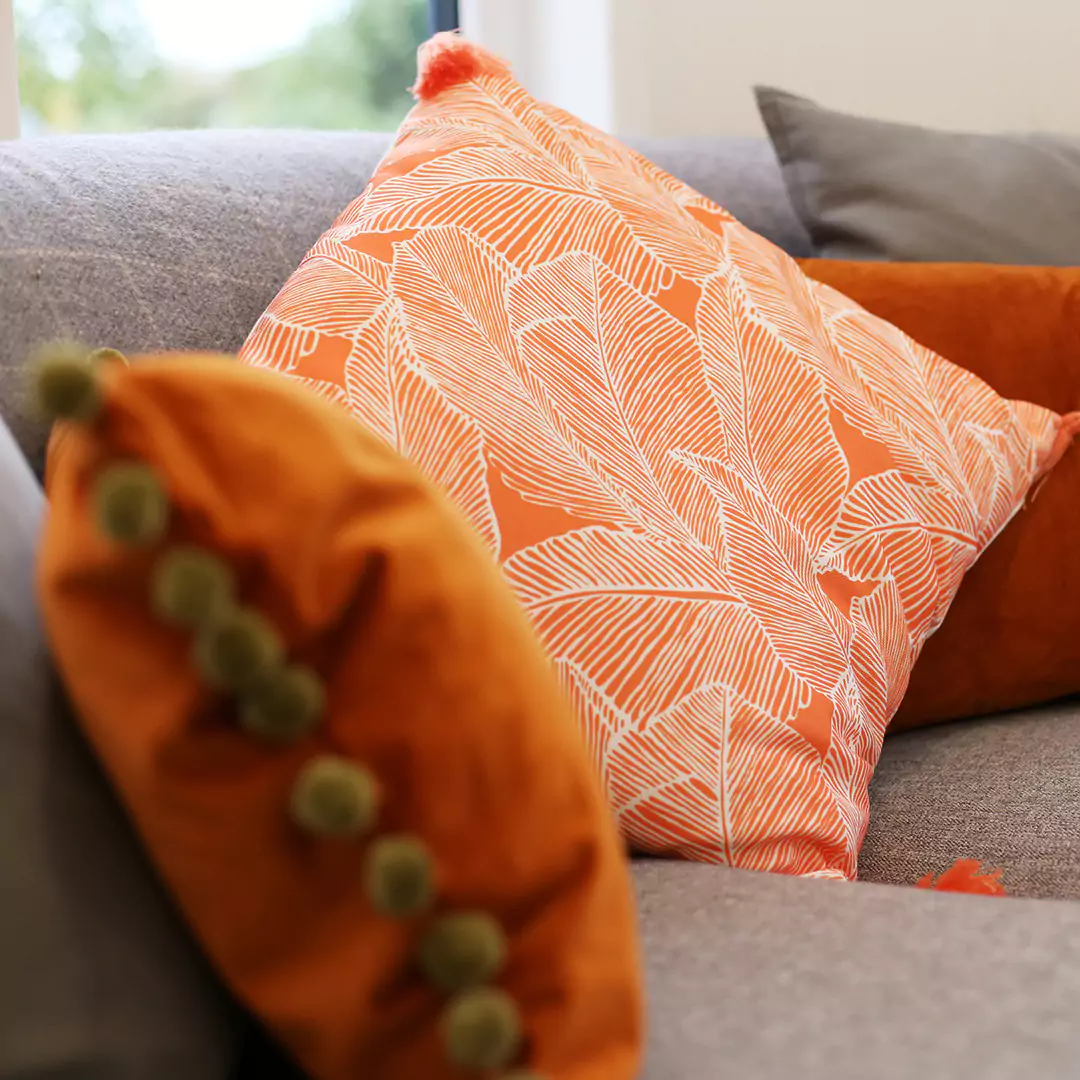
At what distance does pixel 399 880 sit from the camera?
349mm

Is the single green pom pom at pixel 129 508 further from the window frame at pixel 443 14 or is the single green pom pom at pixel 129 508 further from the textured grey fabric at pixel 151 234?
the window frame at pixel 443 14

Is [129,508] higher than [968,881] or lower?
higher

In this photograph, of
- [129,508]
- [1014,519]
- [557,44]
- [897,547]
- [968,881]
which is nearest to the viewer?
[129,508]

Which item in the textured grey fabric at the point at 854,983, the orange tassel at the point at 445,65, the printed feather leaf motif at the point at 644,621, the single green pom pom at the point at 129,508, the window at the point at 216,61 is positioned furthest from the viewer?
the window at the point at 216,61

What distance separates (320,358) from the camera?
2.22 ft

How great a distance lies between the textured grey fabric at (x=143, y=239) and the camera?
2.36 feet

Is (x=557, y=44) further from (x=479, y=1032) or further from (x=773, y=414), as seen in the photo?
(x=479, y=1032)

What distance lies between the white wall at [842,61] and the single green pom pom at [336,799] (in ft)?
5.06

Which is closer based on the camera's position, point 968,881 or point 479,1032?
point 479,1032

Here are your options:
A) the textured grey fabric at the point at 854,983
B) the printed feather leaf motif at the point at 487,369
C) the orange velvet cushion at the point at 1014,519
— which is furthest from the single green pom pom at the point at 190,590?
the orange velvet cushion at the point at 1014,519

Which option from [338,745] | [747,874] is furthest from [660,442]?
[338,745]

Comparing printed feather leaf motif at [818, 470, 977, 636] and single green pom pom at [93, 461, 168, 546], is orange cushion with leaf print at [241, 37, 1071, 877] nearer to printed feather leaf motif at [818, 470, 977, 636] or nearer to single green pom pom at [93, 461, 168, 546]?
printed feather leaf motif at [818, 470, 977, 636]

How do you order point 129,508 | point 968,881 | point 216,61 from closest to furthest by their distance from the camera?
point 129,508 < point 968,881 < point 216,61

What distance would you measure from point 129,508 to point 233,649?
1.8 inches
